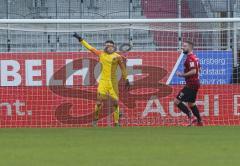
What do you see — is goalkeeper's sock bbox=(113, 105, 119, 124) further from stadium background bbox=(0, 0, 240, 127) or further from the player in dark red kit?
the player in dark red kit

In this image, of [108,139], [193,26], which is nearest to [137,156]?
[108,139]

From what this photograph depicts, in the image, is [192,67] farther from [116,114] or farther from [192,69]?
[116,114]

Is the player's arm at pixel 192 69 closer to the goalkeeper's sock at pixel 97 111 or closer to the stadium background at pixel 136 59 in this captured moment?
the stadium background at pixel 136 59

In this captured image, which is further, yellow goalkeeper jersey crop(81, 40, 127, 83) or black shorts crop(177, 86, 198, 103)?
yellow goalkeeper jersey crop(81, 40, 127, 83)

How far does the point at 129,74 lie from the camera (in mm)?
15734

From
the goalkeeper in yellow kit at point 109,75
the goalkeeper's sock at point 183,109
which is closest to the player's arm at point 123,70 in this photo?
the goalkeeper in yellow kit at point 109,75

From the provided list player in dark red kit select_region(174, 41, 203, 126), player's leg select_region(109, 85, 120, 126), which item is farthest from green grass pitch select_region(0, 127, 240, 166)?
player's leg select_region(109, 85, 120, 126)

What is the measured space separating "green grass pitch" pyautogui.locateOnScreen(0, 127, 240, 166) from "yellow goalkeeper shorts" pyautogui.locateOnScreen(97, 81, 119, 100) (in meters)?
2.30

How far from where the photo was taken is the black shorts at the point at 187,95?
14062mm

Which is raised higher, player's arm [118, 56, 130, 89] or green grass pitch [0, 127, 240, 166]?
player's arm [118, 56, 130, 89]

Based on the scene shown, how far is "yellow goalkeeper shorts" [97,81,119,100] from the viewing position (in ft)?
47.1

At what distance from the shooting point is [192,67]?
547 inches

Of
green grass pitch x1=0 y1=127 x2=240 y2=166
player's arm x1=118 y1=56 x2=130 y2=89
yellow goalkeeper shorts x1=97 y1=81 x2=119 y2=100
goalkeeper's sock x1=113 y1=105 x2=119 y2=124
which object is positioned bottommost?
green grass pitch x1=0 y1=127 x2=240 y2=166

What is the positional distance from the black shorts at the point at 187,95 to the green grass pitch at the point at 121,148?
1.86m
